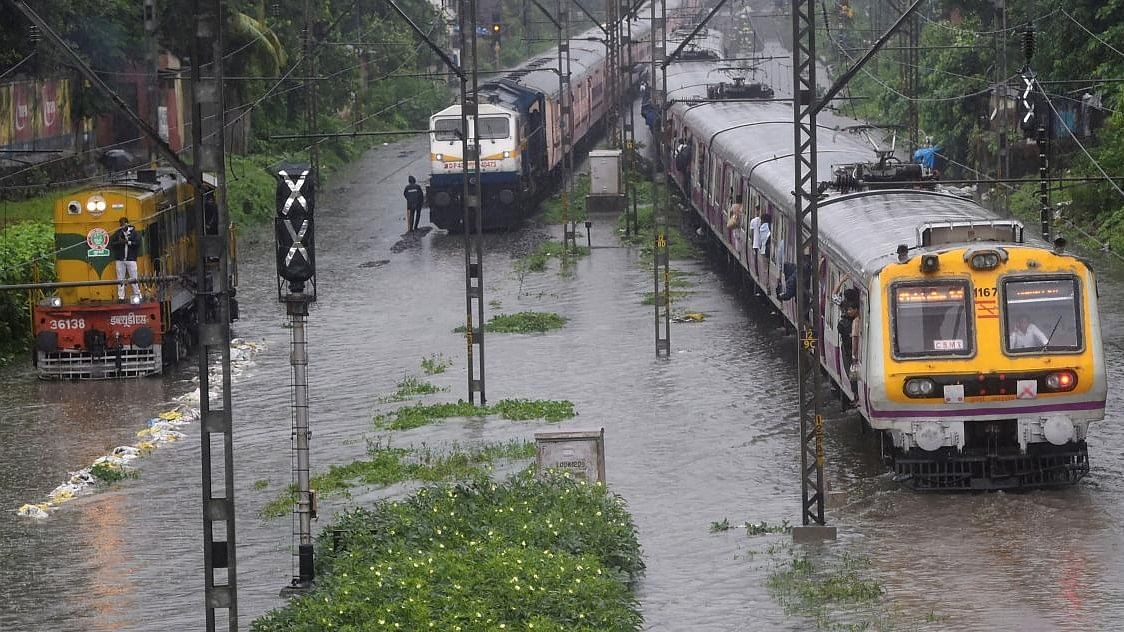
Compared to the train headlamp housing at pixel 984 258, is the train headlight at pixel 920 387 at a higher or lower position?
lower

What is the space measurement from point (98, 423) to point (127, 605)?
8690mm

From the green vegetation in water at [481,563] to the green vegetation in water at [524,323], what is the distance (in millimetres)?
12282

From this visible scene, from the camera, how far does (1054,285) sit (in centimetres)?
1869

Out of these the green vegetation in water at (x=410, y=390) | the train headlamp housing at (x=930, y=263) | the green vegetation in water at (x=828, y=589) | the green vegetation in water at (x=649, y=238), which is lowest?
the green vegetation in water at (x=828, y=589)

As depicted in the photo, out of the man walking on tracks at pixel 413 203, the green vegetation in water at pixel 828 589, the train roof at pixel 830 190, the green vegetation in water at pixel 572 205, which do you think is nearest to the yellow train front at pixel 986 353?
the train roof at pixel 830 190

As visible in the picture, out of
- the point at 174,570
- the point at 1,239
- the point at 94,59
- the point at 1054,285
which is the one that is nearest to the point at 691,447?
the point at 1054,285

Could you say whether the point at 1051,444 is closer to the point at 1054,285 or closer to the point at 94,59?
the point at 1054,285

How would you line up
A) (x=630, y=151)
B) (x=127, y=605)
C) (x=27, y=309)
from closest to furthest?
(x=127, y=605) < (x=27, y=309) < (x=630, y=151)

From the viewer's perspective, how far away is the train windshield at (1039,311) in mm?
18672

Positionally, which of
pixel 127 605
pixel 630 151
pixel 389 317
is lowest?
pixel 127 605

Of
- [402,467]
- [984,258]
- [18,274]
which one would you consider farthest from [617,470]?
[18,274]

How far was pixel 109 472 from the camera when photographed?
848 inches

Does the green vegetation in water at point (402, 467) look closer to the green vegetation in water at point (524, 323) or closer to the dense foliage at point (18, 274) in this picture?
the green vegetation in water at point (524, 323)

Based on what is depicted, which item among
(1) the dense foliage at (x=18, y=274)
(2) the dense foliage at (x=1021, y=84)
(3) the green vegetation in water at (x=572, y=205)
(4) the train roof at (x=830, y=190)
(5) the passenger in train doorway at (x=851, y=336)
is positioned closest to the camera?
(5) the passenger in train doorway at (x=851, y=336)
